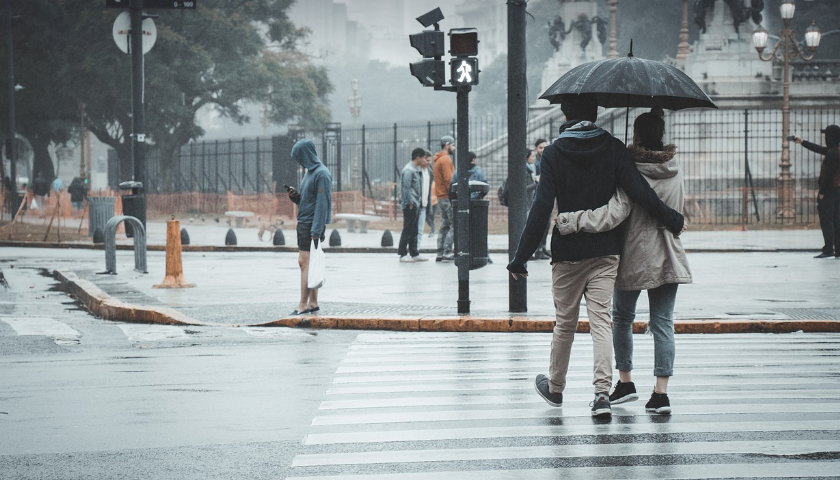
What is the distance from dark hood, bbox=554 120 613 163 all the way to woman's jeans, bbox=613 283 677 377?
0.86 metres

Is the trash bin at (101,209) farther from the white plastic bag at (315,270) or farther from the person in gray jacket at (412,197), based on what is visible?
the white plastic bag at (315,270)

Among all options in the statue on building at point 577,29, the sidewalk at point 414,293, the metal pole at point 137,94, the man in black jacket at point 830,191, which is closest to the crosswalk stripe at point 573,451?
the sidewalk at point 414,293

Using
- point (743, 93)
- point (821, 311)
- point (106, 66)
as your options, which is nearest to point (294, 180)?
point (106, 66)

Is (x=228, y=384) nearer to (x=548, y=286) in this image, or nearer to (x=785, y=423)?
(x=785, y=423)

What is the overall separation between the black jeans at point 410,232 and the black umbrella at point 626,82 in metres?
12.9

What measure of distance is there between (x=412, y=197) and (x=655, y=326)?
1344 cm

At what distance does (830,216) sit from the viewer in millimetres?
20234

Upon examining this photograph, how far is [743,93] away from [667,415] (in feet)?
121

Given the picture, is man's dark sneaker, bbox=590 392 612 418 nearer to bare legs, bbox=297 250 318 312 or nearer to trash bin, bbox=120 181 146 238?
bare legs, bbox=297 250 318 312

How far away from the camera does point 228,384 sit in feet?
28.7

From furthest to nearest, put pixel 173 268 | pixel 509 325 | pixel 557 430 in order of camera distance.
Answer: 1. pixel 173 268
2. pixel 509 325
3. pixel 557 430

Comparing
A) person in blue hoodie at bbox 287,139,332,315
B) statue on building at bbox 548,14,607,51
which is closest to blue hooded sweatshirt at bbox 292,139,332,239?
person in blue hoodie at bbox 287,139,332,315

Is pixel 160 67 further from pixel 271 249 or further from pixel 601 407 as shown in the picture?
pixel 601 407

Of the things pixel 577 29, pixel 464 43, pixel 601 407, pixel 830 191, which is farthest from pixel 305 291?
pixel 577 29
